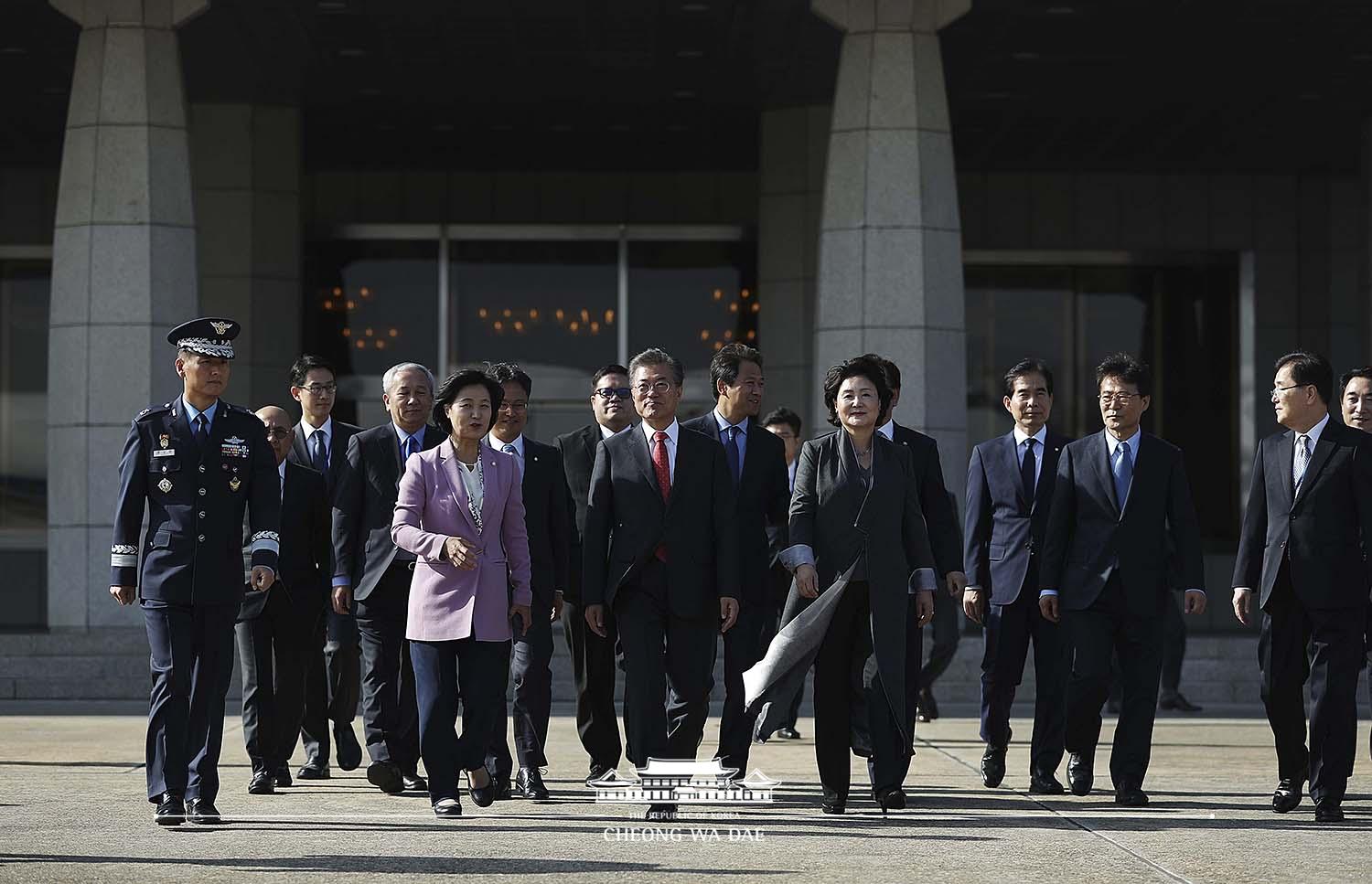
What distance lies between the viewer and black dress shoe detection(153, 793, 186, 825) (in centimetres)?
764

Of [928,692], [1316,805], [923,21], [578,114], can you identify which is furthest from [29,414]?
[1316,805]

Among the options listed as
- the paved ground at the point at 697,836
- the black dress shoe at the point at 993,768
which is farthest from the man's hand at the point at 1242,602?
the black dress shoe at the point at 993,768

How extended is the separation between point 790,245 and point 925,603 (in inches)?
552

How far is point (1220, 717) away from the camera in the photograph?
549 inches

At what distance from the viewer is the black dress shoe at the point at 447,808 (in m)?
7.90

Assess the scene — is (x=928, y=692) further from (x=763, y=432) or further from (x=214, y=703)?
(x=214, y=703)

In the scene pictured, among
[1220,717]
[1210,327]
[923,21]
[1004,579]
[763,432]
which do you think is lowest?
[1220,717]

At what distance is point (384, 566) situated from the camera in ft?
29.2

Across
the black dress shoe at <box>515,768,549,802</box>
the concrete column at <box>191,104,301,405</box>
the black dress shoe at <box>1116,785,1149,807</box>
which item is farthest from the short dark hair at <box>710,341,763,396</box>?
the concrete column at <box>191,104,301,405</box>

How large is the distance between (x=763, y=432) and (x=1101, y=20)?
969 centimetres

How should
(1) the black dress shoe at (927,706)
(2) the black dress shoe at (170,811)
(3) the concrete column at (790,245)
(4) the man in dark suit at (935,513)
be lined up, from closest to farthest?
(2) the black dress shoe at (170,811), (4) the man in dark suit at (935,513), (1) the black dress shoe at (927,706), (3) the concrete column at (790,245)

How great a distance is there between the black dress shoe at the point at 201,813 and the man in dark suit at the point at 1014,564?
3617mm

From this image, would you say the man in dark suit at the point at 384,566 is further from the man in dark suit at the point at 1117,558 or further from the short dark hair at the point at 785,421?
the short dark hair at the point at 785,421

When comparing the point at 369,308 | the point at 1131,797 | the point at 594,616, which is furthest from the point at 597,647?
the point at 369,308
